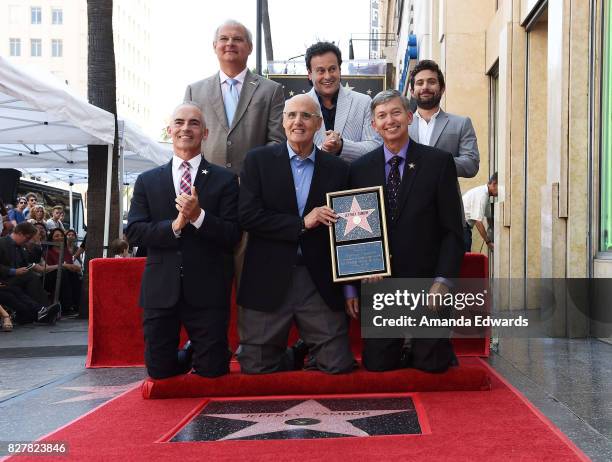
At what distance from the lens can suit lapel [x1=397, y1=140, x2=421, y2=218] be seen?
215 inches

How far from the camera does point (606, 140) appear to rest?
7.80 metres

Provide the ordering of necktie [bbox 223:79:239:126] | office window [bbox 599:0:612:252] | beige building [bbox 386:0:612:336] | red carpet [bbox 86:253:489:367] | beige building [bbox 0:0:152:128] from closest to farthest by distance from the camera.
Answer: necktie [bbox 223:79:239:126] → red carpet [bbox 86:253:489:367] → office window [bbox 599:0:612:252] → beige building [bbox 386:0:612:336] → beige building [bbox 0:0:152:128]

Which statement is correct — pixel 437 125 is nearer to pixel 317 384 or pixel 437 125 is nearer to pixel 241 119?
pixel 241 119

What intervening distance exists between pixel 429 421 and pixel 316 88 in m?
2.75

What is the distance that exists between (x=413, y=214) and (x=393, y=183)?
0.88 feet

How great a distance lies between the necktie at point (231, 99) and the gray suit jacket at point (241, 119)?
1.7 inches

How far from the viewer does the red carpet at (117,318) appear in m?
6.91

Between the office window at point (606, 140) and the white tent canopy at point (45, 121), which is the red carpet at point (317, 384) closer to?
the office window at point (606, 140)

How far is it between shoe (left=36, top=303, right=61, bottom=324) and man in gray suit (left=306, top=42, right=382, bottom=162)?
6.91 meters

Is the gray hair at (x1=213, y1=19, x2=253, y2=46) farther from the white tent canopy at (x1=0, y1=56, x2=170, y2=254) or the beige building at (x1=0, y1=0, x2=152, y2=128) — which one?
the beige building at (x1=0, y1=0, x2=152, y2=128)

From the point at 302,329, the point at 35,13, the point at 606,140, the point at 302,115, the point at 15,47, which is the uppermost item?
the point at 35,13

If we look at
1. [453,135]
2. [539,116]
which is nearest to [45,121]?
[539,116]

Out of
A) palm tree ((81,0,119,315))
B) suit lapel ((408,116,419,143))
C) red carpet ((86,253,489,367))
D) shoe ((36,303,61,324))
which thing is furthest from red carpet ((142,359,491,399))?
palm tree ((81,0,119,315))

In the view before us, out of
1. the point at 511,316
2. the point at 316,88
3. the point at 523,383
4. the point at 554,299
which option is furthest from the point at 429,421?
the point at 511,316
